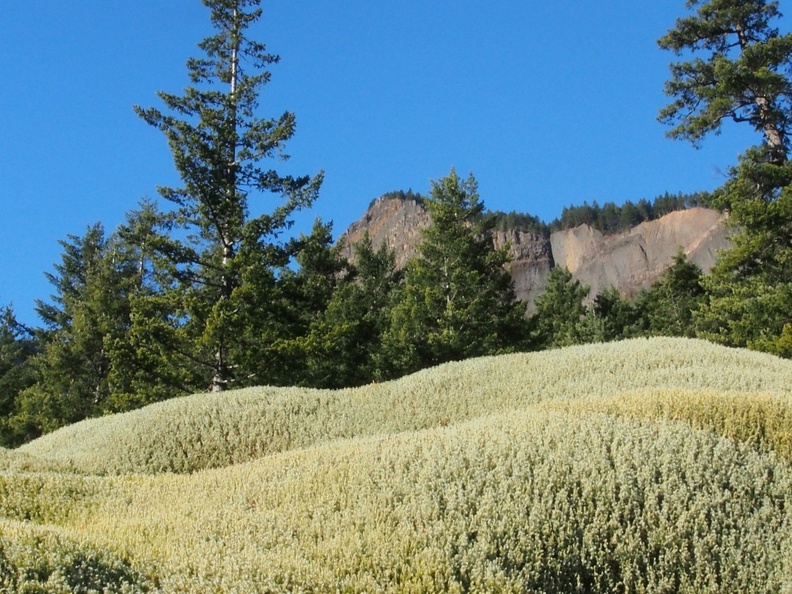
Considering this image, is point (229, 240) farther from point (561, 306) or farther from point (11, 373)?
point (561, 306)

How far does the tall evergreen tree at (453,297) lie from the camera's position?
2789 cm

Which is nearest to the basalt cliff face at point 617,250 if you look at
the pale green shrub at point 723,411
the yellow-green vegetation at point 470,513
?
the pale green shrub at point 723,411

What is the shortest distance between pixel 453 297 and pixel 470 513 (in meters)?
24.7

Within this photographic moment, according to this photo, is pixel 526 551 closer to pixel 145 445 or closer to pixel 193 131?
pixel 145 445

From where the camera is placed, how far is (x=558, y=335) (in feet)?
145

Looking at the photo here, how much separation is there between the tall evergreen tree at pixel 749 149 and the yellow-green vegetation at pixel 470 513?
16.1m

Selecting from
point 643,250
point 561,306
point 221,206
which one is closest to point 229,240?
point 221,206

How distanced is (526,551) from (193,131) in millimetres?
22952

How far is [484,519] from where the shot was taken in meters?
5.91

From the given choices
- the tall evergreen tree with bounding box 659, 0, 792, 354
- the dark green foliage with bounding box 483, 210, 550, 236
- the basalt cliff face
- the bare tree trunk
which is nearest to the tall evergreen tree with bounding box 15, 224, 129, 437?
the bare tree trunk

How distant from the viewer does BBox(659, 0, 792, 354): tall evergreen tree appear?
23.2 metres

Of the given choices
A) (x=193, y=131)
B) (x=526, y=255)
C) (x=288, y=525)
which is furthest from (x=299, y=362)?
(x=526, y=255)

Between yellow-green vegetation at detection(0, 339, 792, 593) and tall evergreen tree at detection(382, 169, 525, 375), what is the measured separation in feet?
60.4

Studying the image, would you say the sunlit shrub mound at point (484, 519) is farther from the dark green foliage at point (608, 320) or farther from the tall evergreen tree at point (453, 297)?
the dark green foliage at point (608, 320)
